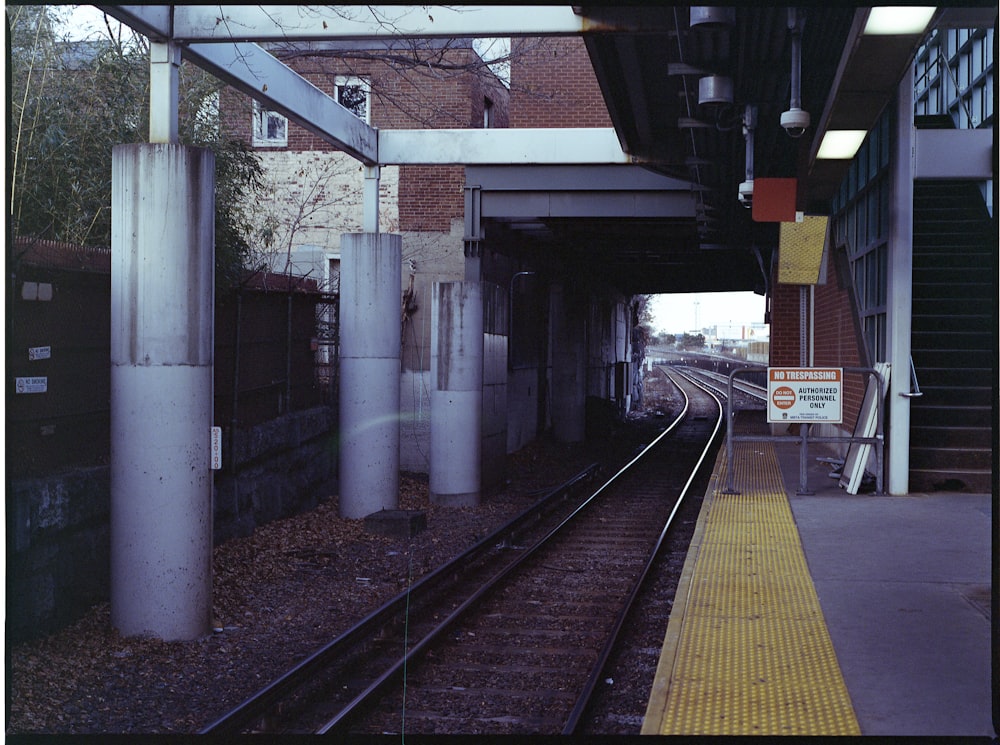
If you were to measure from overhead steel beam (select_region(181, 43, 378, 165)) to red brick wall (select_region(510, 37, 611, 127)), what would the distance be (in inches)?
239

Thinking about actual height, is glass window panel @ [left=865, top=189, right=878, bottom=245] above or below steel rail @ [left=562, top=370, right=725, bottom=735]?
above

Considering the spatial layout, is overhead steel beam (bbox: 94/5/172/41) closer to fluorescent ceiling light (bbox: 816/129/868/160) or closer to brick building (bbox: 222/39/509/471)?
fluorescent ceiling light (bbox: 816/129/868/160)

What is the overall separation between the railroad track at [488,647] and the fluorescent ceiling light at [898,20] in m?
4.83

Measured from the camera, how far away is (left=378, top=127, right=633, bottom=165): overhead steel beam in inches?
594

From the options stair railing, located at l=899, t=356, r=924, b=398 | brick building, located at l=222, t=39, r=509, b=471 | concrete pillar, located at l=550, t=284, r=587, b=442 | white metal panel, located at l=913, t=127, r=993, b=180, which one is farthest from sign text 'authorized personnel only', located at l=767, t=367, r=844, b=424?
concrete pillar, located at l=550, t=284, r=587, b=442

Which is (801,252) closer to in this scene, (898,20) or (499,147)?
(499,147)

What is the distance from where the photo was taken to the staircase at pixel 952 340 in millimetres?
11789

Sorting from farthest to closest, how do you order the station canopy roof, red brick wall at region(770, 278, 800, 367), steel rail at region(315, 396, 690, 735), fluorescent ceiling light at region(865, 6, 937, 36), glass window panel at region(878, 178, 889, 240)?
red brick wall at region(770, 278, 800, 367)
glass window panel at region(878, 178, 889, 240)
the station canopy roof
fluorescent ceiling light at region(865, 6, 937, 36)
steel rail at region(315, 396, 690, 735)

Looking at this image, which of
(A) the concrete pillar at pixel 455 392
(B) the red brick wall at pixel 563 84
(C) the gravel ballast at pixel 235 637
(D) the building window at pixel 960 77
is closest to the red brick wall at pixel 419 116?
(B) the red brick wall at pixel 563 84

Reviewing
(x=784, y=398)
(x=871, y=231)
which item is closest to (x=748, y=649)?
(x=784, y=398)

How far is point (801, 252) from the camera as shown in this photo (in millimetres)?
14711

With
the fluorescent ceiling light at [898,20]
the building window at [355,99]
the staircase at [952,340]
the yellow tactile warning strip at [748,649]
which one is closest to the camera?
the yellow tactile warning strip at [748,649]

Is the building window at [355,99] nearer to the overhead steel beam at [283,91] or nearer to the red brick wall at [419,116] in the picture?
the red brick wall at [419,116]

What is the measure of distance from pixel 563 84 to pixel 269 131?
239 inches
